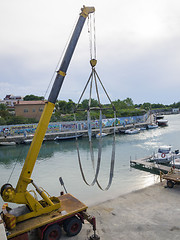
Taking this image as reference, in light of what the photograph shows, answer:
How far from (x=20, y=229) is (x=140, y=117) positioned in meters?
73.0

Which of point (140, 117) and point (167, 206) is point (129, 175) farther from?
point (140, 117)

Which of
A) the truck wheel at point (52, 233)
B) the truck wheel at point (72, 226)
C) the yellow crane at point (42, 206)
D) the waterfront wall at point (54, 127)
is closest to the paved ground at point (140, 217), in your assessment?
the truck wheel at point (72, 226)

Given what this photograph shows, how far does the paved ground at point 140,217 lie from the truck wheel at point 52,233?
1.53 ft

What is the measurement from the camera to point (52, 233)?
854cm

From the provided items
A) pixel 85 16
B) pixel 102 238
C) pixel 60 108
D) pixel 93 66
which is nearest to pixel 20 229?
pixel 102 238

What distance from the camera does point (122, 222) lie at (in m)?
10.0

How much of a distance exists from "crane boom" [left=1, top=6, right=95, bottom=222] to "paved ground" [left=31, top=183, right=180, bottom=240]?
1.80 meters

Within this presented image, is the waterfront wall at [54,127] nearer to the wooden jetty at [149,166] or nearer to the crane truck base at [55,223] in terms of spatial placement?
the wooden jetty at [149,166]

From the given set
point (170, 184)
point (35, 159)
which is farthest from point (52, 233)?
point (170, 184)

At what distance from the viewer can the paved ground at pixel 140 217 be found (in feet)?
29.3

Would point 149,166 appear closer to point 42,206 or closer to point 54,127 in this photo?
point 42,206

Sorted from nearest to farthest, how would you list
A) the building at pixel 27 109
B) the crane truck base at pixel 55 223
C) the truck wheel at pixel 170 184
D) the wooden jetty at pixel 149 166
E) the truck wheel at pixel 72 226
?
the crane truck base at pixel 55 223, the truck wheel at pixel 72 226, the truck wheel at pixel 170 184, the wooden jetty at pixel 149 166, the building at pixel 27 109

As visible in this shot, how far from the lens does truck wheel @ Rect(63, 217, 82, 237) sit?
8789 millimetres

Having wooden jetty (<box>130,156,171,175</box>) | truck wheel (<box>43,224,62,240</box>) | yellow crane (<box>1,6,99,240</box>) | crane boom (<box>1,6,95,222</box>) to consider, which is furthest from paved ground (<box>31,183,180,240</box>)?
wooden jetty (<box>130,156,171,175</box>)
